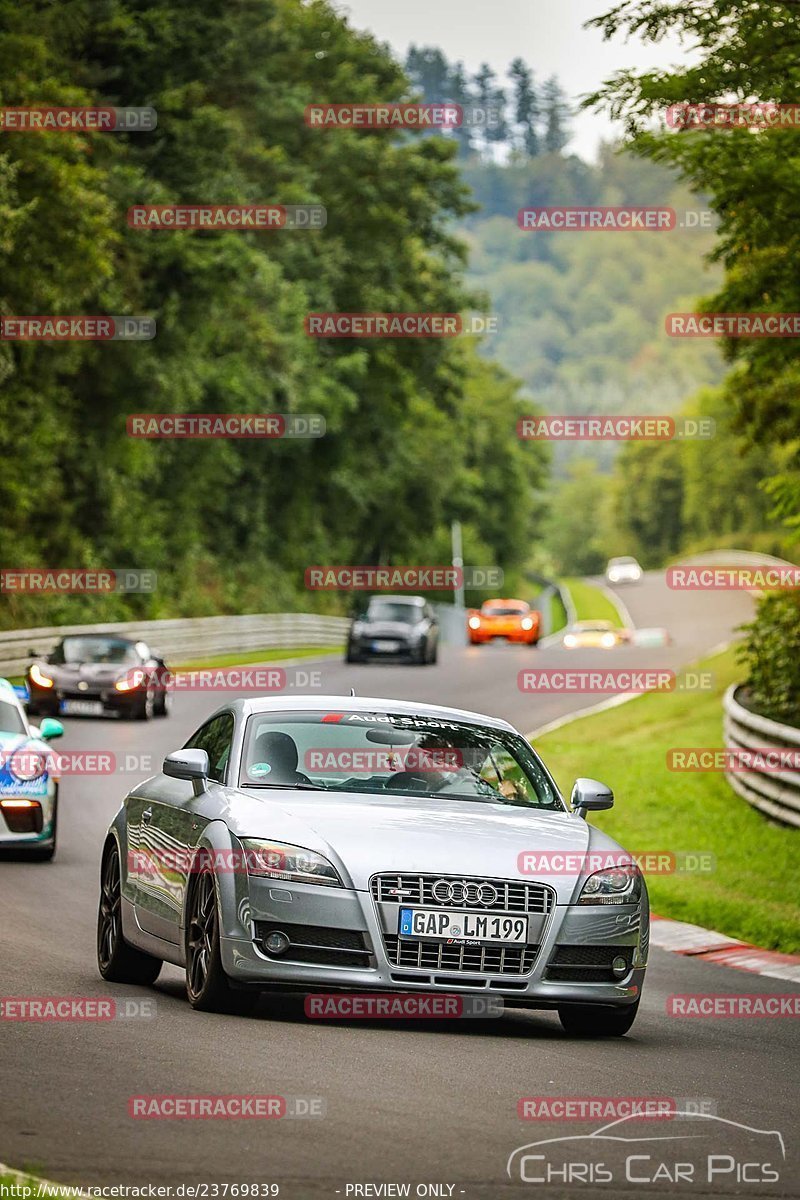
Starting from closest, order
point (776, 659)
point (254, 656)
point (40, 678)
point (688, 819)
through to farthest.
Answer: point (688, 819)
point (776, 659)
point (40, 678)
point (254, 656)

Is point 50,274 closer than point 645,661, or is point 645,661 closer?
point 50,274

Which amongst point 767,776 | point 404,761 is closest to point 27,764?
point 404,761

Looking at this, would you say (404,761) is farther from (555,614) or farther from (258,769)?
(555,614)

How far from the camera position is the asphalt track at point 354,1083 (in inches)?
239

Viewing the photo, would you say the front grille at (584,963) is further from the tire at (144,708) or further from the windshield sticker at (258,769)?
the tire at (144,708)

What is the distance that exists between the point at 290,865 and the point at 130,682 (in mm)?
21424

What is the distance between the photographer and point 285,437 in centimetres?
6638

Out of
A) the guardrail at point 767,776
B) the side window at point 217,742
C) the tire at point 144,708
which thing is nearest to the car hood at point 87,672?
the tire at point 144,708

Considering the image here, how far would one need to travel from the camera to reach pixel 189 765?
955cm

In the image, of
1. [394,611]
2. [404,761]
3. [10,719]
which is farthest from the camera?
[394,611]

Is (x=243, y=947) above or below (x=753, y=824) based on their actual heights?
above

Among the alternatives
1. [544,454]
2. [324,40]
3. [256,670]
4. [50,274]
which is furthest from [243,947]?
[544,454]

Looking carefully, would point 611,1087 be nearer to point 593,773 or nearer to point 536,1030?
point 536,1030

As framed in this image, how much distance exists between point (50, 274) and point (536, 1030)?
30.2 m
